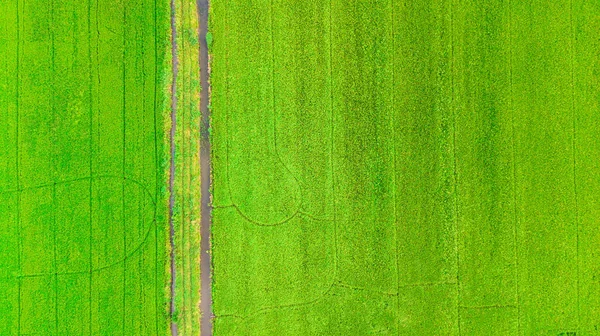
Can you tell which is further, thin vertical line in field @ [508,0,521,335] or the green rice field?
thin vertical line in field @ [508,0,521,335]

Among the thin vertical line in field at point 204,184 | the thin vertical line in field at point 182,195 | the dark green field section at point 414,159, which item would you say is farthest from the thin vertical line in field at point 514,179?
the thin vertical line in field at point 182,195

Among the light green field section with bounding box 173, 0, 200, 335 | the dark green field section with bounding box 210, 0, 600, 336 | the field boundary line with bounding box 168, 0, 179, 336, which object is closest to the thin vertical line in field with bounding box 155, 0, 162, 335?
the field boundary line with bounding box 168, 0, 179, 336

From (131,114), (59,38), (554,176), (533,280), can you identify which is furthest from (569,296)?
(59,38)

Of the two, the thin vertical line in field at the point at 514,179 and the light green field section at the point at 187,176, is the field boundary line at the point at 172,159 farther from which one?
the thin vertical line in field at the point at 514,179

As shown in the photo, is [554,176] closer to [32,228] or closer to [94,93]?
[94,93]

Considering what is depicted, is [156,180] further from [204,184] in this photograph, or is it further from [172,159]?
[204,184]

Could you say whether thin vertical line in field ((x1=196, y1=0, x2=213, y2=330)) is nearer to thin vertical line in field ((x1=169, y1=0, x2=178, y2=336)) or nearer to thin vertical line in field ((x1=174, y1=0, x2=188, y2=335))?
thin vertical line in field ((x1=174, y1=0, x2=188, y2=335))
